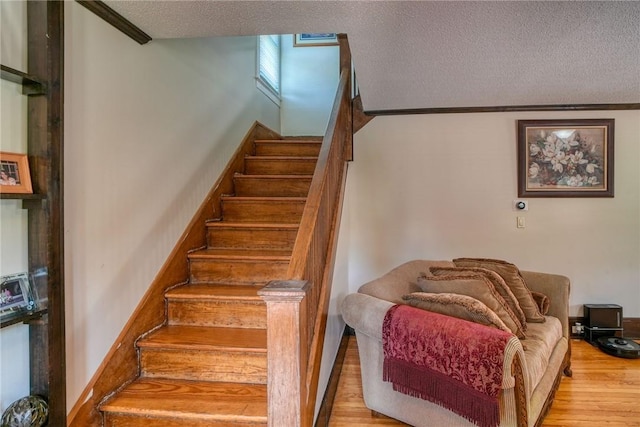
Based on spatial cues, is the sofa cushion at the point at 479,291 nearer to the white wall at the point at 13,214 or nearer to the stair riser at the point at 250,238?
the stair riser at the point at 250,238

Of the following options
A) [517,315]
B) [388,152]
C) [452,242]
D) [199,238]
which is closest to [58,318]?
[199,238]

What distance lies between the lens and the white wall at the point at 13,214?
1268mm

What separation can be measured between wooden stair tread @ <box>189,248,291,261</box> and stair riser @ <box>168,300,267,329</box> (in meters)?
0.35

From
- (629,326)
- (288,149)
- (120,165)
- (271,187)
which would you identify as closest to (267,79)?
(288,149)

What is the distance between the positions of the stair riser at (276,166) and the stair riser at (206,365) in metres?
1.89

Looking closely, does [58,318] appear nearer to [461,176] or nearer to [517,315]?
[517,315]

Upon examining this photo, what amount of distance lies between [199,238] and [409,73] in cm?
190

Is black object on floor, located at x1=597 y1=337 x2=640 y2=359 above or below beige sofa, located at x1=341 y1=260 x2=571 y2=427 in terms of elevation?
below

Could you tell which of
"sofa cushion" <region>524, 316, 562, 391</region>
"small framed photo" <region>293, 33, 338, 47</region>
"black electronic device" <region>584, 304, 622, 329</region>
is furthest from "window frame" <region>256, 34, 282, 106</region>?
"black electronic device" <region>584, 304, 622, 329</region>

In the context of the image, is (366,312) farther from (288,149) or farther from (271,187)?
(288,149)

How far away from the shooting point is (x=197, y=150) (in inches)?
103

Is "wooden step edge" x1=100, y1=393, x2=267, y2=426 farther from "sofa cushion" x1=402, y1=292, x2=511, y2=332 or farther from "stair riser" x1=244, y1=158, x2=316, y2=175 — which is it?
"stair riser" x1=244, y1=158, x2=316, y2=175

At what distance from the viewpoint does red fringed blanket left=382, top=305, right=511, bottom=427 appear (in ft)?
4.97

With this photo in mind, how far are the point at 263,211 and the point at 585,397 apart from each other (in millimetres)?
2540
